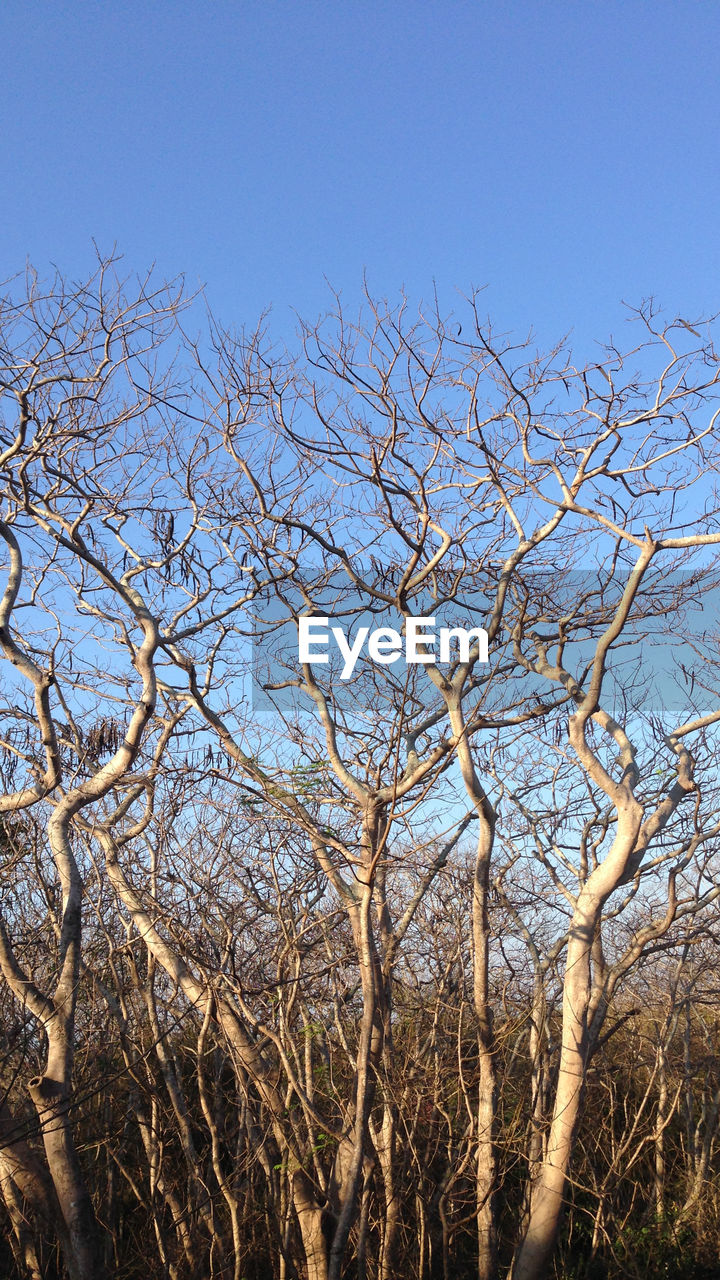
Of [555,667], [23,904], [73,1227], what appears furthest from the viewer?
[555,667]

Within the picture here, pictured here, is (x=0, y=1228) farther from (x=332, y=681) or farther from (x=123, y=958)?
(x=332, y=681)

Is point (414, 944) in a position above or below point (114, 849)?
below

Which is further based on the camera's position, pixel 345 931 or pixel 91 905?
pixel 91 905

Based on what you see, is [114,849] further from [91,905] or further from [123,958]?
[123,958]

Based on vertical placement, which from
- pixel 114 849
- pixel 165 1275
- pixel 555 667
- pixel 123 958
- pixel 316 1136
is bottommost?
pixel 165 1275

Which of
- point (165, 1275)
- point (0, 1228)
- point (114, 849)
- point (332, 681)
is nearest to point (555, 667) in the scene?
point (332, 681)

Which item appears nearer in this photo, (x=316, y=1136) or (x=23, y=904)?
(x=316, y=1136)

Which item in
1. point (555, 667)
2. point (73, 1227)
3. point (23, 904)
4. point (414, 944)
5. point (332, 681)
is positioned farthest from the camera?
point (332, 681)

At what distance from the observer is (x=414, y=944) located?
8.17 meters

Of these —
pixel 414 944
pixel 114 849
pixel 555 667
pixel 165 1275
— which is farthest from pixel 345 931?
pixel 555 667

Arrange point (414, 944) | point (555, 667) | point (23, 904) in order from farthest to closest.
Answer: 1. point (555, 667)
2. point (23, 904)
3. point (414, 944)

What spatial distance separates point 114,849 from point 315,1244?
10.5 feet

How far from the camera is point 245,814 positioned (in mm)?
7699

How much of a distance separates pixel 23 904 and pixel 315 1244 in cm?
361
